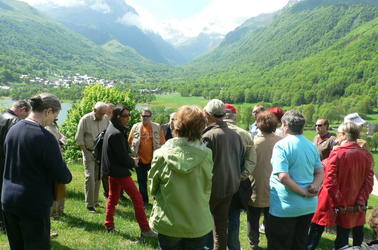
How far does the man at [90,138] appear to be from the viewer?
7.02 meters

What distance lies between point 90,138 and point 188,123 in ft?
13.7

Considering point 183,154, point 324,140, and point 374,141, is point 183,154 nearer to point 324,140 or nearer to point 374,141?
point 324,140

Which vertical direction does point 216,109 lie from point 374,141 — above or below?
above

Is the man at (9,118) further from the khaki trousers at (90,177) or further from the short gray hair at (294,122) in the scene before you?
the short gray hair at (294,122)

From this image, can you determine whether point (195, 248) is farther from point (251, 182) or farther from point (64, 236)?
point (64, 236)

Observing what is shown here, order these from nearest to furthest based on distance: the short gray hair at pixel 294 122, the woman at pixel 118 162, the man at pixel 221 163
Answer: the short gray hair at pixel 294 122 → the man at pixel 221 163 → the woman at pixel 118 162

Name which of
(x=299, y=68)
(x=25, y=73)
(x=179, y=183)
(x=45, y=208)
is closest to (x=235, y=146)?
(x=179, y=183)

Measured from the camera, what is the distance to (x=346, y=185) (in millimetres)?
4895

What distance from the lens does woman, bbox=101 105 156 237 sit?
5492 millimetres

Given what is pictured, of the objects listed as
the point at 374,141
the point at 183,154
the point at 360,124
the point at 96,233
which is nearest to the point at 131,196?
the point at 96,233

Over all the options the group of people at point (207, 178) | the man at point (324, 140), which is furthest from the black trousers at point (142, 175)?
the man at point (324, 140)

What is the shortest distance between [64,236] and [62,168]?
8.46ft

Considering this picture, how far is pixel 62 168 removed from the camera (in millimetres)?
3605

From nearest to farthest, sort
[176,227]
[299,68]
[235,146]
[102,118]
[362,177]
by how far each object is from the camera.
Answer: [176,227]
[235,146]
[362,177]
[102,118]
[299,68]
